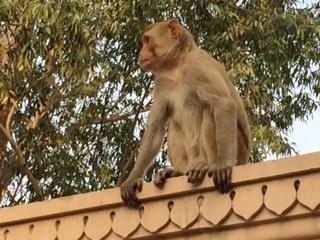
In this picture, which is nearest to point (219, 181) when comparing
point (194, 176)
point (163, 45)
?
point (194, 176)

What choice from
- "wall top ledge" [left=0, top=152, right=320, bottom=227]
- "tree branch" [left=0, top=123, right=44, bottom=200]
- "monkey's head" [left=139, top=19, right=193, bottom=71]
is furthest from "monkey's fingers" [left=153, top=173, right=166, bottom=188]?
"tree branch" [left=0, top=123, right=44, bottom=200]

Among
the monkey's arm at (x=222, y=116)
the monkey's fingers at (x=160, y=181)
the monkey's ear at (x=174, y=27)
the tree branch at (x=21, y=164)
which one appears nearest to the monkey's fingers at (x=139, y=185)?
the monkey's fingers at (x=160, y=181)

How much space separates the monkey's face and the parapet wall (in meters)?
1.47

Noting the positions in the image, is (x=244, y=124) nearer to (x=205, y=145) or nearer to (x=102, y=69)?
(x=205, y=145)

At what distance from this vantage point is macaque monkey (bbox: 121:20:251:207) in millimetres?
5172

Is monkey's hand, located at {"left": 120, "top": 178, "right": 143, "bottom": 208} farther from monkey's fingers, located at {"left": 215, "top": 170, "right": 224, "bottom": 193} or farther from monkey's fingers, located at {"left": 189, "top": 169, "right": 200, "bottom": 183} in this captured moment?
monkey's fingers, located at {"left": 215, "top": 170, "right": 224, "bottom": 193}

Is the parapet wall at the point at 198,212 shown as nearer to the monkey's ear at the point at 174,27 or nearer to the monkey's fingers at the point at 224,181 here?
the monkey's fingers at the point at 224,181

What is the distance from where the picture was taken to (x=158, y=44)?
5.96 m

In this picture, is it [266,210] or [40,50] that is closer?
[266,210]

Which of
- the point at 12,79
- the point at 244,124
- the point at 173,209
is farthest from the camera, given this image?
the point at 12,79

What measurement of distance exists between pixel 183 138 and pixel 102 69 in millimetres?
5951

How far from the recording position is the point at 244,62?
36.6ft

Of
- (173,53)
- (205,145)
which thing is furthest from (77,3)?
(205,145)

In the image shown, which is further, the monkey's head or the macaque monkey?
the monkey's head
